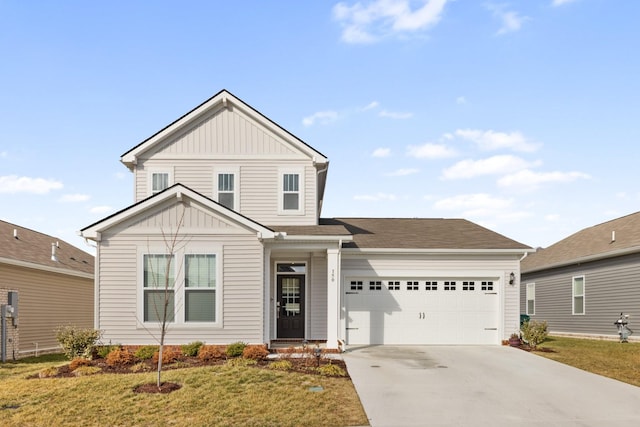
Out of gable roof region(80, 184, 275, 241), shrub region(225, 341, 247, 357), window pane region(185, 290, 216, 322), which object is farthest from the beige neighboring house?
shrub region(225, 341, 247, 357)

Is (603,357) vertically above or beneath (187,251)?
beneath

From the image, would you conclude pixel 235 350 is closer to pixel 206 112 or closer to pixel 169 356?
pixel 169 356

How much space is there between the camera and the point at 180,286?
1507cm

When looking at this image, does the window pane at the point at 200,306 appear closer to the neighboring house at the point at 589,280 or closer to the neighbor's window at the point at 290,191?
the neighbor's window at the point at 290,191

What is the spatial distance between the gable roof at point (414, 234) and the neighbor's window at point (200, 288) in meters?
2.70

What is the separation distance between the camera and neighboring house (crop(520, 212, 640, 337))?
832 inches

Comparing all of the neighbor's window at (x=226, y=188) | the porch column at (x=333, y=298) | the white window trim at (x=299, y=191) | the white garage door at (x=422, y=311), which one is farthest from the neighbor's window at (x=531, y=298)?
the neighbor's window at (x=226, y=188)

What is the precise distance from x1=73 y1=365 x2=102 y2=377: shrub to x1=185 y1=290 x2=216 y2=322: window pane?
2791 millimetres

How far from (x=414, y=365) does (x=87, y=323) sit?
51.4 ft

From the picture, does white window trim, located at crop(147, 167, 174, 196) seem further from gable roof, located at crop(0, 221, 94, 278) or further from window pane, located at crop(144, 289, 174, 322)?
gable roof, located at crop(0, 221, 94, 278)

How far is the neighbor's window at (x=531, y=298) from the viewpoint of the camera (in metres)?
28.6

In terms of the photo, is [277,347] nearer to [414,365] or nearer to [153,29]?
[414,365]

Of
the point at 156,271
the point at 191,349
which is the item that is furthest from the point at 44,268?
the point at 191,349

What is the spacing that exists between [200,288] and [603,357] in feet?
38.0
